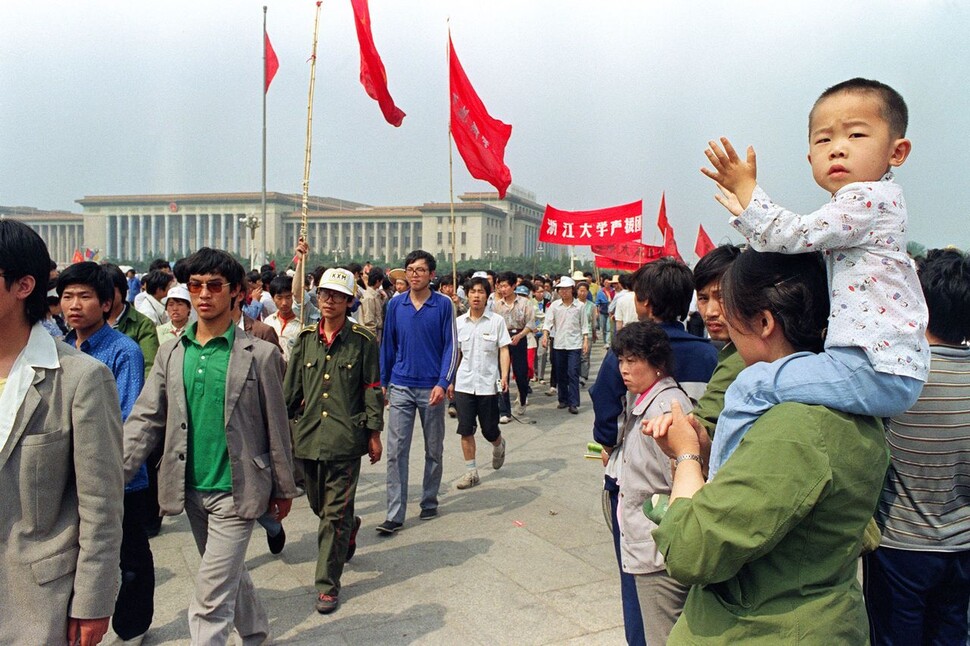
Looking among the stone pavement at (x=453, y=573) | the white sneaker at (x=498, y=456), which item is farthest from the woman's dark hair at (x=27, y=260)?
the white sneaker at (x=498, y=456)

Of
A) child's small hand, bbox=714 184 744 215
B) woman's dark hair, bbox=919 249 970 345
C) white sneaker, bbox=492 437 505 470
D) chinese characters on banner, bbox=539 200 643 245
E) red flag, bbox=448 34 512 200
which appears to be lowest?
white sneaker, bbox=492 437 505 470

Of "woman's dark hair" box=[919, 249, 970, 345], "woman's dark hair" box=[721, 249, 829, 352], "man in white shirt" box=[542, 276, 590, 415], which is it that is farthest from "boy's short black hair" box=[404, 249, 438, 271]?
"man in white shirt" box=[542, 276, 590, 415]

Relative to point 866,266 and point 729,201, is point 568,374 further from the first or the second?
point 866,266

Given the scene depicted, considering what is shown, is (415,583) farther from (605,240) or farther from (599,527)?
(605,240)

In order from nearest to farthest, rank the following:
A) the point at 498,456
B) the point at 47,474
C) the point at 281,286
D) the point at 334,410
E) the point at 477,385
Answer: the point at 47,474, the point at 334,410, the point at 477,385, the point at 281,286, the point at 498,456

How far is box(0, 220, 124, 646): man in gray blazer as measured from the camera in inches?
72.4

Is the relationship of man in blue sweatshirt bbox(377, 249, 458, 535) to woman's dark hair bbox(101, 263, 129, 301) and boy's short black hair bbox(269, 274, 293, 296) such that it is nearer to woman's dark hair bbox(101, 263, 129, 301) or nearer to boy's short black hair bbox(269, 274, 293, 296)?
boy's short black hair bbox(269, 274, 293, 296)

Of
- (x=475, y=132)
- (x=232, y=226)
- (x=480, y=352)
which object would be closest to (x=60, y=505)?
(x=480, y=352)

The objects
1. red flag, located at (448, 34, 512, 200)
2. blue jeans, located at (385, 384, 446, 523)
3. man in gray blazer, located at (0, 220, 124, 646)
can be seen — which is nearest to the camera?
man in gray blazer, located at (0, 220, 124, 646)

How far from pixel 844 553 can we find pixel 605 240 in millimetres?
11694

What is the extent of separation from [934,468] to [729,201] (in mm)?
1437

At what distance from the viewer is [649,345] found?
2668mm

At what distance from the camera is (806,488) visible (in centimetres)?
130

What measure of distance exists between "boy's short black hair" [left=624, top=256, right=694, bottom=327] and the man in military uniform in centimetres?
185
